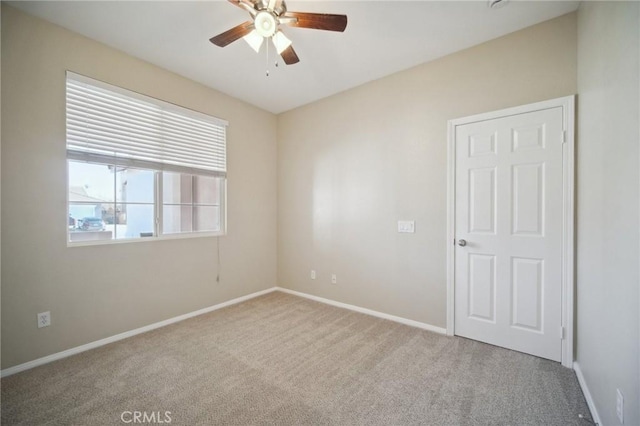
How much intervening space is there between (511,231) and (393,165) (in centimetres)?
132

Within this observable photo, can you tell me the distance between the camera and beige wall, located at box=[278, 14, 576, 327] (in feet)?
7.73

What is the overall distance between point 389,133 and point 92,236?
322cm

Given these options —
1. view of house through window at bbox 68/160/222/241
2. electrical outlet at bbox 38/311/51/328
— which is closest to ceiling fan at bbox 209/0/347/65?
view of house through window at bbox 68/160/222/241

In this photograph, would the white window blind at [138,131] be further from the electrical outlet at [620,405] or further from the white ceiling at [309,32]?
the electrical outlet at [620,405]

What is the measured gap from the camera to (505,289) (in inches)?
94.9

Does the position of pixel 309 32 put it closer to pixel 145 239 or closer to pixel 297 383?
pixel 145 239

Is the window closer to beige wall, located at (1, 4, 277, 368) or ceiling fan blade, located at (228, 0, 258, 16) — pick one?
beige wall, located at (1, 4, 277, 368)

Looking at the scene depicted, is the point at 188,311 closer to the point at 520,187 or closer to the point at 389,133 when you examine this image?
the point at 389,133

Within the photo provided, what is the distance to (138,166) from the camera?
9.00 ft

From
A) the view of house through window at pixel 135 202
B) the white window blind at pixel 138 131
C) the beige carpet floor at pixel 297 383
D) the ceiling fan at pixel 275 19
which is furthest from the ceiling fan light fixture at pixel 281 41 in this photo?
the beige carpet floor at pixel 297 383

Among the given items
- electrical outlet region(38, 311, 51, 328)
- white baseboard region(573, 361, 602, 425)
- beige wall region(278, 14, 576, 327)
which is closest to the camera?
white baseboard region(573, 361, 602, 425)

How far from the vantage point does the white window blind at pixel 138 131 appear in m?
2.38

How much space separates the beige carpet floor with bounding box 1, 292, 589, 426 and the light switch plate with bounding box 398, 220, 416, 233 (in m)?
1.09

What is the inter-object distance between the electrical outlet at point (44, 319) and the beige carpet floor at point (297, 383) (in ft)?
1.08
